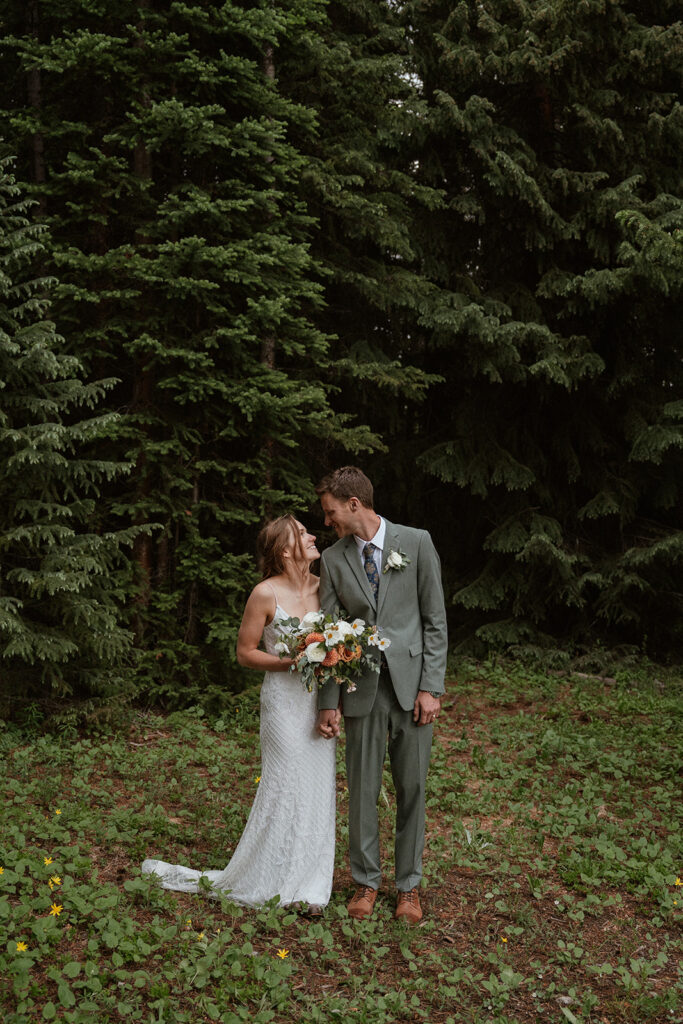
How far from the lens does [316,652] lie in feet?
13.8

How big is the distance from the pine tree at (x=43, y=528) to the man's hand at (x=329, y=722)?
2.87m

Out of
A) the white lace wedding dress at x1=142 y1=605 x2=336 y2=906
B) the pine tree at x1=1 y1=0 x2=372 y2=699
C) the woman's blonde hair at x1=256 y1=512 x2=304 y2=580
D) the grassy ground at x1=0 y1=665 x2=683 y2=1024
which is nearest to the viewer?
the grassy ground at x1=0 y1=665 x2=683 y2=1024

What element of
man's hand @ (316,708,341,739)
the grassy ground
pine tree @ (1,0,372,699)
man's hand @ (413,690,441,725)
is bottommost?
the grassy ground

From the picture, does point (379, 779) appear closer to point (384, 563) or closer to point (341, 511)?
point (384, 563)

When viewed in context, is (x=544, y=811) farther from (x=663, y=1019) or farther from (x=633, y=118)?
(x=633, y=118)

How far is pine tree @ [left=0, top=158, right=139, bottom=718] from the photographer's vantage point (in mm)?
6785

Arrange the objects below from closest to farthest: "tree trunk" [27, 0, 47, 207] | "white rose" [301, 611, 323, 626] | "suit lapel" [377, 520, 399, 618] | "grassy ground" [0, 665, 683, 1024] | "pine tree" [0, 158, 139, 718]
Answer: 1. "grassy ground" [0, 665, 683, 1024]
2. "white rose" [301, 611, 323, 626]
3. "suit lapel" [377, 520, 399, 618]
4. "pine tree" [0, 158, 139, 718]
5. "tree trunk" [27, 0, 47, 207]

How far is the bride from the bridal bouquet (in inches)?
9.4

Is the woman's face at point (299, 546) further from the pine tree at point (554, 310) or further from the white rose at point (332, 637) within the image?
the pine tree at point (554, 310)

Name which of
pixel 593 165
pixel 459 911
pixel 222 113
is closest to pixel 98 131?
pixel 222 113

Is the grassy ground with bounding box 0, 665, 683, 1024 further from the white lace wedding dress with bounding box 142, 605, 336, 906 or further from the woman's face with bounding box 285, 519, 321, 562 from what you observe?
the woman's face with bounding box 285, 519, 321, 562

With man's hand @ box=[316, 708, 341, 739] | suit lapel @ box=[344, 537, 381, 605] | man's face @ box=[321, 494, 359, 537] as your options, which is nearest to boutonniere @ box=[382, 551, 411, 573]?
suit lapel @ box=[344, 537, 381, 605]

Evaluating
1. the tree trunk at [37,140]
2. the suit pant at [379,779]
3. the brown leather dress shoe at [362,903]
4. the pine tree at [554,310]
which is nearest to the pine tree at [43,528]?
the tree trunk at [37,140]

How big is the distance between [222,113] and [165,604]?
4.39 meters
